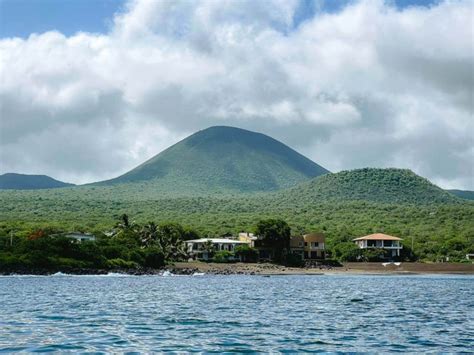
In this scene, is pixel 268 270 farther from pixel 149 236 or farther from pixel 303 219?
pixel 303 219

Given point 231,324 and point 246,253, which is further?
point 246,253

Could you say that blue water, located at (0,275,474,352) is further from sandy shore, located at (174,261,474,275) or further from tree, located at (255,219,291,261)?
tree, located at (255,219,291,261)

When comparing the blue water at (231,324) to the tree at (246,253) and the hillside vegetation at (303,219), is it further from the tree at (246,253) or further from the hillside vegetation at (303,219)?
the hillside vegetation at (303,219)

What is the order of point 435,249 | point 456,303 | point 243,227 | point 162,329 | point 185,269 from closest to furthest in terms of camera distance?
point 162,329 < point 456,303 < point 185,269 < point 435,249 < point 243,227

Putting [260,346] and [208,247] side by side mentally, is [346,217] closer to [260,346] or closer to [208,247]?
Result: [208,247]

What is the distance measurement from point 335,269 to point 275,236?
12113 mm

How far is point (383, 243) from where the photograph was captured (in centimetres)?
12619

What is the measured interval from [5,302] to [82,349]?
20175 millimetres

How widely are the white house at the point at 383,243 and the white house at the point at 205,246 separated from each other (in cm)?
2126

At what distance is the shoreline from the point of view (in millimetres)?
90438

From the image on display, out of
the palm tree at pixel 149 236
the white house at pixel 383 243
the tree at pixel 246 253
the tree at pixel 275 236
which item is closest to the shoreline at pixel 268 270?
the tree at pixel 246 253

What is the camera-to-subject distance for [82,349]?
21.8 metres

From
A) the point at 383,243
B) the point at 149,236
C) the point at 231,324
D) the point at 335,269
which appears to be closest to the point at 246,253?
the point at 335,269

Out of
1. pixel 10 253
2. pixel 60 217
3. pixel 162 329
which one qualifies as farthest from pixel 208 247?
pixel 162 329
